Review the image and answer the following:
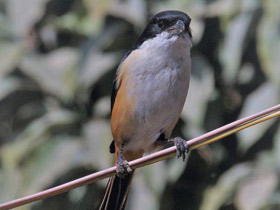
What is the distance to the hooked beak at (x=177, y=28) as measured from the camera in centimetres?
342

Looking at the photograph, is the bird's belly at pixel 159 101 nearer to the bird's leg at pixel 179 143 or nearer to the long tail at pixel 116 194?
the bird's leg at pixel 179 143

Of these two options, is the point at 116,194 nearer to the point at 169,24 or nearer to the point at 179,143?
the point at 179,143

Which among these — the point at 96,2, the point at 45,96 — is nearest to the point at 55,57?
the point at 45,96

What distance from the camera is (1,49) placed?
4.42 meters

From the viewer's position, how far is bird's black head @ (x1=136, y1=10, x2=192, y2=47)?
3.44 m

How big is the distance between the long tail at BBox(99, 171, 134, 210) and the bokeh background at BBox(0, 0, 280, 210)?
65 centimetres

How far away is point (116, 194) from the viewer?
344cm

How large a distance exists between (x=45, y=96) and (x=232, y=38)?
3.78 ft

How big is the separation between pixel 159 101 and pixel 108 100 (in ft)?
3.55

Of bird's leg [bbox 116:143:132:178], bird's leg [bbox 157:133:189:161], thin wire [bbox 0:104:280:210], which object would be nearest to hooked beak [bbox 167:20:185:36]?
bird's leg [bbox 157:133:189:161]

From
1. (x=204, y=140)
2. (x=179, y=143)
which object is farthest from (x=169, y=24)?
(x=204, y=140)

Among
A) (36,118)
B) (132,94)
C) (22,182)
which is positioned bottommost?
(132,94)

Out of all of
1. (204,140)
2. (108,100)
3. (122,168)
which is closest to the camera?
(204,140)

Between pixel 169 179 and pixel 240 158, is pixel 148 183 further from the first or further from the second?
pixel 240 158
